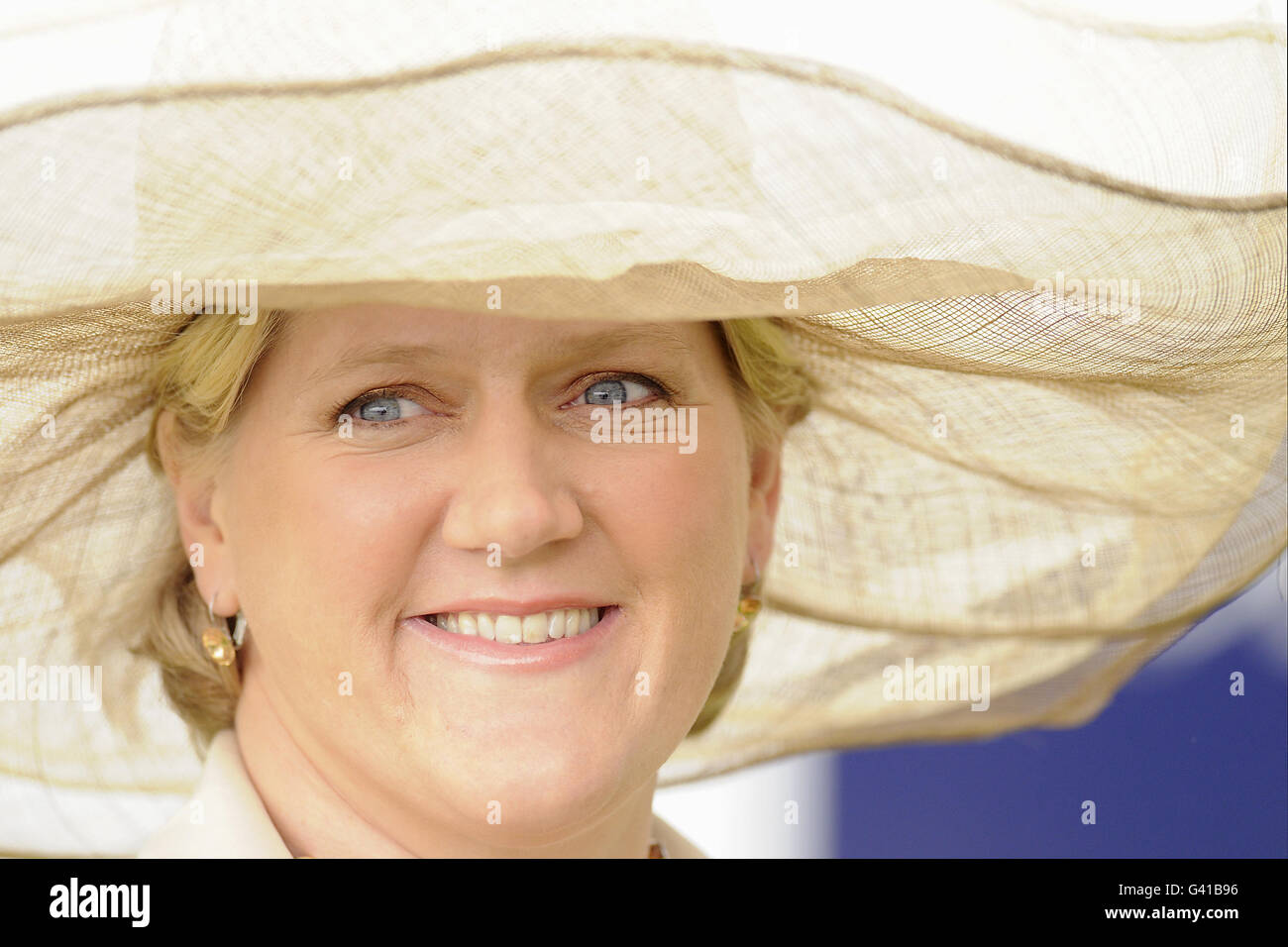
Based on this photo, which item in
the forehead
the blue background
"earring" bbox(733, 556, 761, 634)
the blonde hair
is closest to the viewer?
the forehead

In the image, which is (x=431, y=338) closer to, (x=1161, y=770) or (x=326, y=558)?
(x=326, y=558)

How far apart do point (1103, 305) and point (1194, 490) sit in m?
0.60

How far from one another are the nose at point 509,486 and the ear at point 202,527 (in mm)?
339

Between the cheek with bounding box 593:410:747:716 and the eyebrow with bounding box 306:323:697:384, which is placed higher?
the eyebrow with bounding box 306:323:697:384

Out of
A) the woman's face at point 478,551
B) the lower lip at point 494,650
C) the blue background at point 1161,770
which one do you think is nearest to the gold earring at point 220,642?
the woman's face at point 478,551

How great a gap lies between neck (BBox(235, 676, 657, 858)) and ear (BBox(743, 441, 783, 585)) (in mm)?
300

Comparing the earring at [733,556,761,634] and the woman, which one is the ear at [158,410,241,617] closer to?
the woman

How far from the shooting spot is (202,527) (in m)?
1.49

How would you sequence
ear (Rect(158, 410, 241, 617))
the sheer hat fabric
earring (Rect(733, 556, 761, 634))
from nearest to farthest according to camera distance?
1. the sheer hat fabric
2. ear (Rect(158, 410, 241, 617))
3. earring (Rect(733, 556, 761, 634))

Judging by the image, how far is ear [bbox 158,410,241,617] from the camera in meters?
1.47

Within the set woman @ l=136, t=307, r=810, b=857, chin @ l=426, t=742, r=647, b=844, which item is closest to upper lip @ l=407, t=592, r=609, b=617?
woman @ l=136, t=307, r=810, b=857

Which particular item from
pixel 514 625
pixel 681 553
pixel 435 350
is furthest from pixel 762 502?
pixel 435 350

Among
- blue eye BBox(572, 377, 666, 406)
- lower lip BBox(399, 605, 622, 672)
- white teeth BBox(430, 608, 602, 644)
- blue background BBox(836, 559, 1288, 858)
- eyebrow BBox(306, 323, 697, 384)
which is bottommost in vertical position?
blue background BBox(836, 559, 1288, 858)
